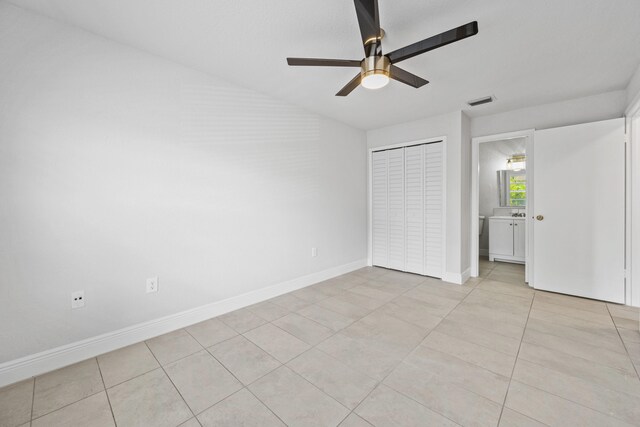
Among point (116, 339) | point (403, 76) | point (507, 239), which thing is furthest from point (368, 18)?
point (507, 239)

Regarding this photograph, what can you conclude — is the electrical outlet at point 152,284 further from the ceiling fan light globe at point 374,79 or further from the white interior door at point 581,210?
the white interior door at point 581,210

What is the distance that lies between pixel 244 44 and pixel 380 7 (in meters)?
1.10

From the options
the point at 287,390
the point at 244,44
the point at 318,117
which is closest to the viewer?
the point at 287,390

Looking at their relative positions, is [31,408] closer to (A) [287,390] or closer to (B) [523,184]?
(A) [287,390]

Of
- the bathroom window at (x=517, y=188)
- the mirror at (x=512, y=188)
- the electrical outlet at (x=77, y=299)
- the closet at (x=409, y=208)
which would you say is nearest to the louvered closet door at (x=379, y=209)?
the closet at (x=409, y=208)

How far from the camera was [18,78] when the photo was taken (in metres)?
1.70

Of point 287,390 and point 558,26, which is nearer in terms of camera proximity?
point 287,390

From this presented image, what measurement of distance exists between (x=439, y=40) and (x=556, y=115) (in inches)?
114

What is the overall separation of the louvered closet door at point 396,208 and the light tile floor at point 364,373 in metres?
1.52

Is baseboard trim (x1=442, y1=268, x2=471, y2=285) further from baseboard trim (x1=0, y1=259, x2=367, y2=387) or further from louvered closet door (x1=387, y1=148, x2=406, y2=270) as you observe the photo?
baseboard trim (x1=0, y1=259, x2=367, y2=387)

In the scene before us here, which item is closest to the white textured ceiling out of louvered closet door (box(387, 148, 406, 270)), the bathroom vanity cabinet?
louvered closet door (box(387, 148, 406, 270))

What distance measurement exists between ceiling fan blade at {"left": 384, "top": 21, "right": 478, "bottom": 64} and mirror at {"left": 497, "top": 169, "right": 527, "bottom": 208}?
5130 mm

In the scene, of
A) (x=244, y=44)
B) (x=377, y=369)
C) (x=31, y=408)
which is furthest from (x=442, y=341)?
(x=244, y=44)

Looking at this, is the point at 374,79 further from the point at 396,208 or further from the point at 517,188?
the point at 517,188
